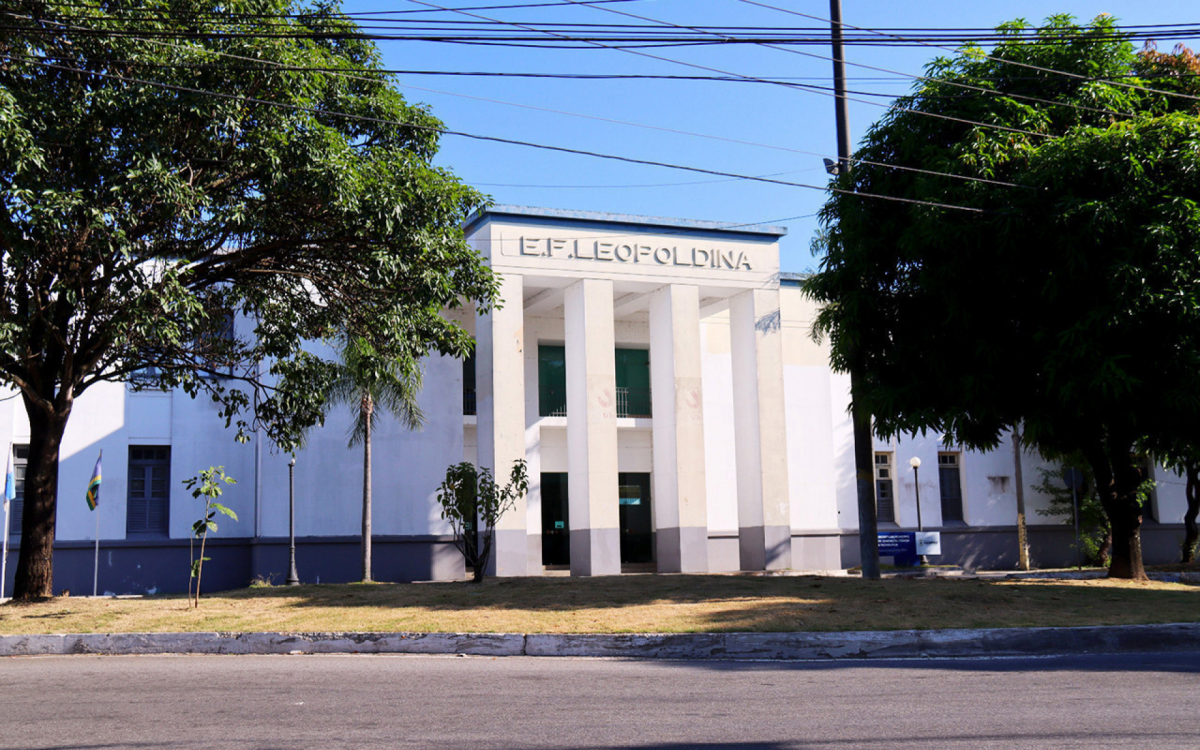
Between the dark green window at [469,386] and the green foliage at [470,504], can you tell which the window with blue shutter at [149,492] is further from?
the green foliage at [470,504]

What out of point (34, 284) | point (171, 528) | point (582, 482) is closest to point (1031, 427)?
point (582, 482)

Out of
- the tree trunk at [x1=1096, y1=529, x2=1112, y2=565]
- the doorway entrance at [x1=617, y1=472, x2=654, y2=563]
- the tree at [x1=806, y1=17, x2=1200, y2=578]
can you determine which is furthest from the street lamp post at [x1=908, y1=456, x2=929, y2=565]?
the tree at [x1=806, y1=17, x2=1200, y2=578]

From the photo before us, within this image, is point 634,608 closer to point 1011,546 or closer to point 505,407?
point 505,407

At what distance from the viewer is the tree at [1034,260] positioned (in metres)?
14.8

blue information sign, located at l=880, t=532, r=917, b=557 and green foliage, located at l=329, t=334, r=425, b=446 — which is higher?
green foliage, located at l=329, t=334, r=425, b=446

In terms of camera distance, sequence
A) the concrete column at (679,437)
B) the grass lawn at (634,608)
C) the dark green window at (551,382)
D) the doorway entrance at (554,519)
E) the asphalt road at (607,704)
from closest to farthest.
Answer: the asphalt road at (607,704) → the grass lawn at (634,608) → the concrete column at (679,437) → the doorway entrance at (554,519) → the dark green window at (551,382)

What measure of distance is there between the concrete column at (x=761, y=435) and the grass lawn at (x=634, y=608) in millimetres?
10811

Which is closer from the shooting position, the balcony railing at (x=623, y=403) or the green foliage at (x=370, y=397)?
the green foliage at (x=370, y=397)

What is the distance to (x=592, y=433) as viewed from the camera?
1019 inches

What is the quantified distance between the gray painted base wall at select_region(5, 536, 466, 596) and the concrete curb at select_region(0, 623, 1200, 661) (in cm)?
1373

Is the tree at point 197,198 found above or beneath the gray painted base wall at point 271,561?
above

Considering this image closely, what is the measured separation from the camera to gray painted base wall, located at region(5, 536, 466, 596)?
24.7 m

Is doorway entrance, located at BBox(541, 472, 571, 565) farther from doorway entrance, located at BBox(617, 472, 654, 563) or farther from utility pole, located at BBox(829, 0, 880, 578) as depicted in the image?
utility pole, located at BBox(829, 0, 880, 578)

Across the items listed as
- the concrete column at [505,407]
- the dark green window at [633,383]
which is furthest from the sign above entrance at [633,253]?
the dark green window at [633,383]
